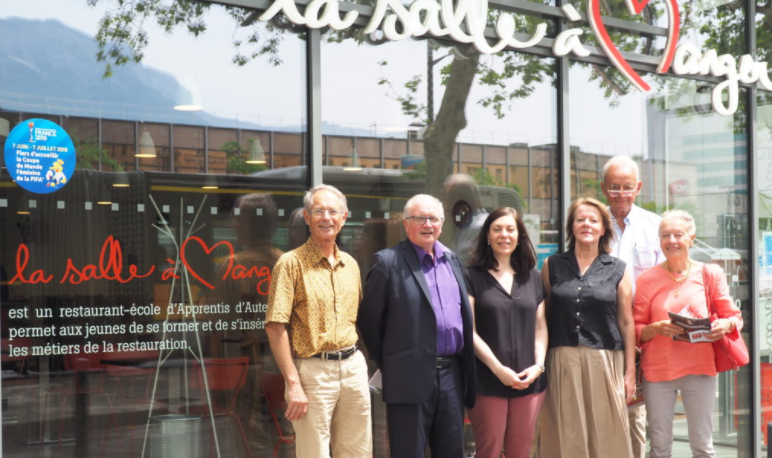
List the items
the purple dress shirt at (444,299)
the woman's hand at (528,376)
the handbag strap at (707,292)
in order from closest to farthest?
1. the purple dress shirt at (444,299)
2. the woman's hand at (528,376)
3. the handbag strap at (707,292)

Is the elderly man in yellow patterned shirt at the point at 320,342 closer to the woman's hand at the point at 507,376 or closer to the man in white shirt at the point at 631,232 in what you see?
the woman's hand at the point at 507,376

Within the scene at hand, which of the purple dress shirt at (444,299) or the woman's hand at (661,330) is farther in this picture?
the woman's hand at (661,330)

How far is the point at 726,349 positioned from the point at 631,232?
88 cm

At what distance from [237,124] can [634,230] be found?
98.3 inches

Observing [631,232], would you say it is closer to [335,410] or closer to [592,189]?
[592,189]

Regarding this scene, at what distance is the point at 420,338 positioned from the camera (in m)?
4.46

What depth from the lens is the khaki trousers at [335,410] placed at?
14.1 ft

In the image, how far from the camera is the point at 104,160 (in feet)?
14.6

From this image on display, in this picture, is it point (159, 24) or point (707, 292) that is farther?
point (707, 292)

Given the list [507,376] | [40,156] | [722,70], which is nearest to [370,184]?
[507,376]

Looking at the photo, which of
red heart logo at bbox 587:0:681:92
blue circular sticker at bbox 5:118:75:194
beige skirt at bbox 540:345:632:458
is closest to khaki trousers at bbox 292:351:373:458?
beige skirt at bbox 540:345:632:458

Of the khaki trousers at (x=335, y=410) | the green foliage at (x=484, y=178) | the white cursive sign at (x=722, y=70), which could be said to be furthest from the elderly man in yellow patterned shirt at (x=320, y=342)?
the white cursive sign at (x=722, y=70)

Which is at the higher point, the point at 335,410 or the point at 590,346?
the point at 590,346

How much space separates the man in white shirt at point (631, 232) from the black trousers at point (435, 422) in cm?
135
